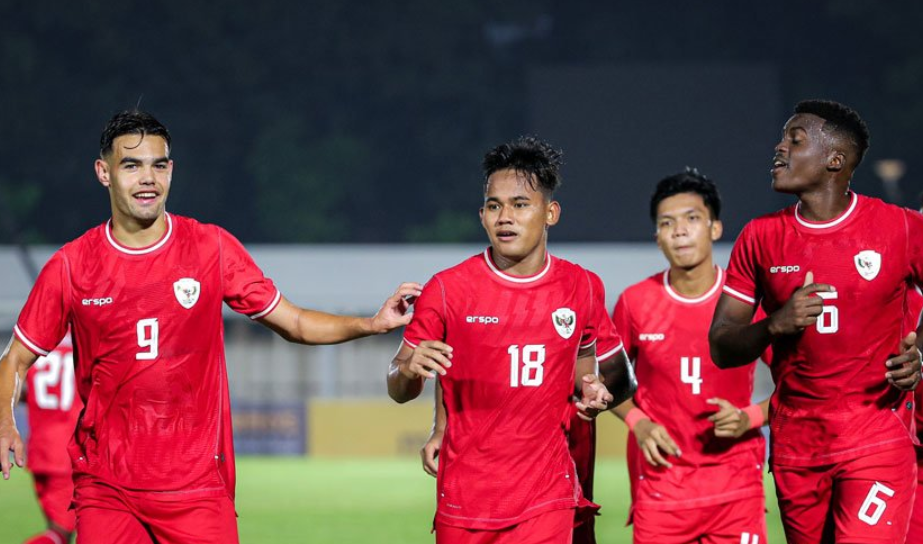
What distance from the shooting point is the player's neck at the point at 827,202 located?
5.93m

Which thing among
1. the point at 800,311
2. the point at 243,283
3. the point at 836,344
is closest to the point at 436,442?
the point at 243,283

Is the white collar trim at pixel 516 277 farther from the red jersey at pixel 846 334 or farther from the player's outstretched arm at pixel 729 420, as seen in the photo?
the player's outstretched arm at pixel 729 420

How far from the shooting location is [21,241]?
91.4 feet

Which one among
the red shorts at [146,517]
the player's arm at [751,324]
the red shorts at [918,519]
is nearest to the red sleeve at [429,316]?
the red shorts at [146,517]

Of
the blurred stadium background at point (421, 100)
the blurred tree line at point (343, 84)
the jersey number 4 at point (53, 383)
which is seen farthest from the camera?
the blurred tree line at point (343, 84)

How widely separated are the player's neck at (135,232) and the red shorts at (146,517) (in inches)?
39.2

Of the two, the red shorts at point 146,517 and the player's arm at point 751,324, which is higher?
the player's arm at point 751,324

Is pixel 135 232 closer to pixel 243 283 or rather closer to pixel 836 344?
pixel 243 283

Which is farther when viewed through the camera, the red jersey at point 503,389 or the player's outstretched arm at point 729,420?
the player's outstretched arm at point 729,420

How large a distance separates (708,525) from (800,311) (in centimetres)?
194

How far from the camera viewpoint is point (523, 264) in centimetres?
→ 585

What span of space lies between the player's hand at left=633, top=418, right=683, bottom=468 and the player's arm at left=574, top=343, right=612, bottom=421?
99cm

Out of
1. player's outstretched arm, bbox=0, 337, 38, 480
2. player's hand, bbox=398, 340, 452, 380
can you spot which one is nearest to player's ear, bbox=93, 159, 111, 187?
player's outstretched arm, bbox=0, 337, 38, 480

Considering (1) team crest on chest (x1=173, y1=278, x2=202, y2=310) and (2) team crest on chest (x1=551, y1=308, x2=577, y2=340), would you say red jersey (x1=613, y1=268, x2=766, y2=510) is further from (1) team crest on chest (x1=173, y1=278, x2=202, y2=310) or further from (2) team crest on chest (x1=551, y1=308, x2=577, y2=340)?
(1) team crest on chest (x1=173, y1=278, x2=202, y2=310)
